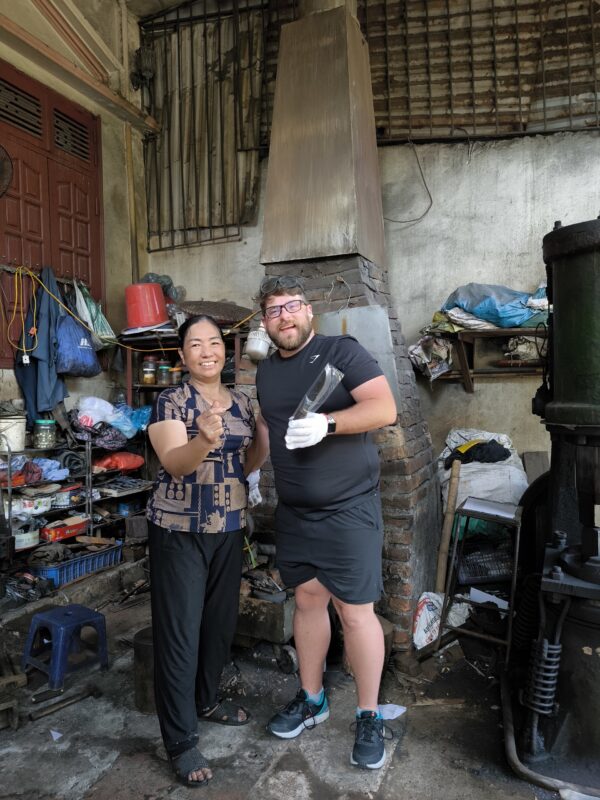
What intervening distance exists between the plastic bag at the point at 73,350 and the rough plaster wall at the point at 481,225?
283cm

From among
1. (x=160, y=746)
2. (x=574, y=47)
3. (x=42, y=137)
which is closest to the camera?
(x=160, y=746)

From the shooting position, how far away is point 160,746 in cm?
256

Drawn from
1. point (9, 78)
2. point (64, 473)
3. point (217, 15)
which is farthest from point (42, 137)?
point (64, 473)

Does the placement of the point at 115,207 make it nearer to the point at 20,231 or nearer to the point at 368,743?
the point at 20,231

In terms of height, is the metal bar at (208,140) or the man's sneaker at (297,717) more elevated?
the metal bar at (208,140)

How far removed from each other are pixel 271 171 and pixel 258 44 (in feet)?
8.22

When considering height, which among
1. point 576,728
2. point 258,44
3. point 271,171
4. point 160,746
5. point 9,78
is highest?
point 258,44

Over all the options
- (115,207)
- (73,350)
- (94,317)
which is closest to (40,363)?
(73,350)

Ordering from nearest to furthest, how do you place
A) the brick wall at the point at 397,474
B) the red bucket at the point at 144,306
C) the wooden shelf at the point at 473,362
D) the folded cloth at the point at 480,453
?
the brick wall at the point at 397,474, the folded cloth at the point at 480,453, the wooden shelf at the point at 473,362, the red bucket at the point at 144,306

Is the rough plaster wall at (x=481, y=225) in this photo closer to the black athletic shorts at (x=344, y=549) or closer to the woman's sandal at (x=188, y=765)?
the black athletic shorts at (x=344, y=549)

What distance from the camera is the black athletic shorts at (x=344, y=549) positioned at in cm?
232

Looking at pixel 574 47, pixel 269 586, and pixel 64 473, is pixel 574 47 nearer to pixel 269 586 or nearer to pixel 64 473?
pixel 269 586

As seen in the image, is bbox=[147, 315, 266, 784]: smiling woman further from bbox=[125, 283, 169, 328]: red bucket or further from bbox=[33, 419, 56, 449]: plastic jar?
bbox=[125, 283, 169, 328]: red bucket

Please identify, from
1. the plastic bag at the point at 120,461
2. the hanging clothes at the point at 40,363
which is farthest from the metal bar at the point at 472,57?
the plastic bag at the point at 120,461
